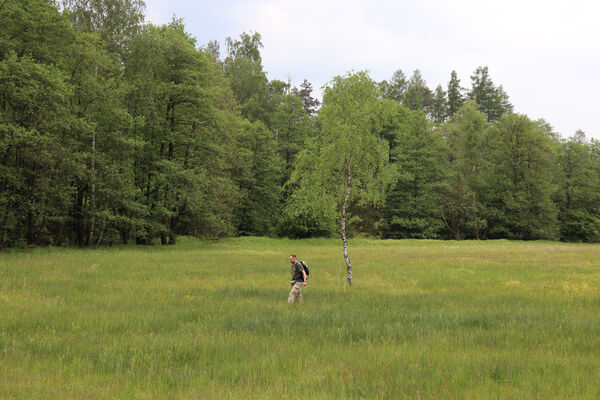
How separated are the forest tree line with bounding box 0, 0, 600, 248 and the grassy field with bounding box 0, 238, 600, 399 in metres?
6.86

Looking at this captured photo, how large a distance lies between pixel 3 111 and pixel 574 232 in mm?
79533

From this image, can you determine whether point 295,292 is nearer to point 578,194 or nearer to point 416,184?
point 416,184

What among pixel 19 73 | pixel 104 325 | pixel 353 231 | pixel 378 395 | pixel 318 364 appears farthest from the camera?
Answer: pixel 353 231

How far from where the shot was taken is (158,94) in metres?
35.1

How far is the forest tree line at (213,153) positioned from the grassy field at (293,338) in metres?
6.86

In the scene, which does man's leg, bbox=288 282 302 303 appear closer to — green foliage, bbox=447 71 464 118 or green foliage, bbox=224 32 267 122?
green foliage, bbox=224 32 267 122

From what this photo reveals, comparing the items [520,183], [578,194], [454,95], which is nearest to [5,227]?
[520,183]

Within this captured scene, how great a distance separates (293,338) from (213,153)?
3124cm

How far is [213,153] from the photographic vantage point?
37375 millimetres

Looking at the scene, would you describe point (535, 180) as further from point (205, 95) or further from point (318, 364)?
point (318, 364)

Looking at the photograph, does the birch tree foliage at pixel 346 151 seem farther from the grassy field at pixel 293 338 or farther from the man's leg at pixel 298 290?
the man's leg at pixel 298 290

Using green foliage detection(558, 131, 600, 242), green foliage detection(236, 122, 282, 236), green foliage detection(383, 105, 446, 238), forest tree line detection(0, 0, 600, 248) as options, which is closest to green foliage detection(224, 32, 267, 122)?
forest tree line detection(0, 0, 600, 248)

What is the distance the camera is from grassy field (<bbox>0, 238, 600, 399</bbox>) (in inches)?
228

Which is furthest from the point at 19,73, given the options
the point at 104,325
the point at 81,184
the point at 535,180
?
the point at 535,180
